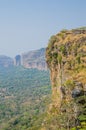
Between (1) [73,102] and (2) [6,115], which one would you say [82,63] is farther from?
(2) [6,115]

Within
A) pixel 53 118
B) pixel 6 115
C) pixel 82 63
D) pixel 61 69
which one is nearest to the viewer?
pixel 53 118

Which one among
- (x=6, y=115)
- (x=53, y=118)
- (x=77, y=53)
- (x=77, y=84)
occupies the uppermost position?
(x=77, y=53)

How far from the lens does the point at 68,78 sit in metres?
71.4

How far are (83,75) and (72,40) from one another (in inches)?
747

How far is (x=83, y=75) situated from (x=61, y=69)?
1538cm

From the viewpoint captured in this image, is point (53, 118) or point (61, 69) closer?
point (53, 118)

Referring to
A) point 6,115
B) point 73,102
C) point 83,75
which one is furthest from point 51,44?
point 6,115

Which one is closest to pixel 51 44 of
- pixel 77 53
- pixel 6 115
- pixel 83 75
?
pixel 77 53

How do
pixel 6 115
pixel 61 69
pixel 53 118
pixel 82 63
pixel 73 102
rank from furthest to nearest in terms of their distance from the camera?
pixel 6 115 < pixel 61 69 < pixel 82 63 < pixel 53 118 < pixel 73 102

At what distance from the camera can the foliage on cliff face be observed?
60.8 meters

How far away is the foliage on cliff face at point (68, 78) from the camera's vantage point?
60.8m

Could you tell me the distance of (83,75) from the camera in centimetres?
6712

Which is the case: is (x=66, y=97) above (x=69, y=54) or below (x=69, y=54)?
below

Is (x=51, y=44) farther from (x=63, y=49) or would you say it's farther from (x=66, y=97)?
A: (x=66, y=97)
